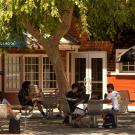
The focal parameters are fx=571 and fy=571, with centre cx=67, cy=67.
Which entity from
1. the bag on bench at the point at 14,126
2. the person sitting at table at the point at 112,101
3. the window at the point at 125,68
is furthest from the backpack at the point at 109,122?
the window at the point at 125,68

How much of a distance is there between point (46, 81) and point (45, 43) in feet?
29.1

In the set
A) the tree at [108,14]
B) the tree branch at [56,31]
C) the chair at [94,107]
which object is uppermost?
the tree at [108,14]

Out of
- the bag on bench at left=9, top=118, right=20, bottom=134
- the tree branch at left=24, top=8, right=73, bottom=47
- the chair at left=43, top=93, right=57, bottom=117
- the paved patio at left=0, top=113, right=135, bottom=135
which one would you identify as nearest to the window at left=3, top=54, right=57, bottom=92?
the chair at left=43, top=93, right=57, bottom=117

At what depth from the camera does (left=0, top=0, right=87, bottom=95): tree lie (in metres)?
14.1

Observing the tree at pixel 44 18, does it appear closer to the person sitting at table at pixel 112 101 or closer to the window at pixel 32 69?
the person sitting at table at pixel 112 101

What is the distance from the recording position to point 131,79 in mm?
26719

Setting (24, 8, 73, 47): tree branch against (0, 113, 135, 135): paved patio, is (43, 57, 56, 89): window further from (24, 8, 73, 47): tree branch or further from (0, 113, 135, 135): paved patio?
(24, 8, 73, 47): tree branch

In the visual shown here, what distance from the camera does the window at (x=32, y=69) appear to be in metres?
27.0

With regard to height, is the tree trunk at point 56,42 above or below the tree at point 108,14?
below

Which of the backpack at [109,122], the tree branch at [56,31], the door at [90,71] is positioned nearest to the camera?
the backpack at [109,122]

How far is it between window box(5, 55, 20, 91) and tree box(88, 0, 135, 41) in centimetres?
718

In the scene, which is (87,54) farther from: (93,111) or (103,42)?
(93,111)

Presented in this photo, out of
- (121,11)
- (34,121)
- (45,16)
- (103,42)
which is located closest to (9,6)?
(45,16)

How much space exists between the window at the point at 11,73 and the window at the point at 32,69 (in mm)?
432
